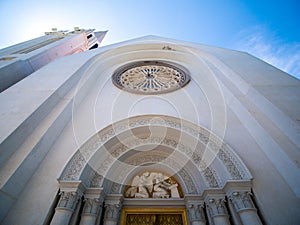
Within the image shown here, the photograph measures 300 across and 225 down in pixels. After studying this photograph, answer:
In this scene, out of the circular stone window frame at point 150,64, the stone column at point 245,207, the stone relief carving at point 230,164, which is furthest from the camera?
the circular stone window frame at point 150,64

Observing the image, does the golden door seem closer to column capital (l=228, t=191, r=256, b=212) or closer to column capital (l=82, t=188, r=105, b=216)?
column capital (l=82, t=188, r=105, b=216)

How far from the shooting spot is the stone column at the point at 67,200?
1.85 metres

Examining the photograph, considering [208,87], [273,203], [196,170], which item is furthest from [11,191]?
[208,87]

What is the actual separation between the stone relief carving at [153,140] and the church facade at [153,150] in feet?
0.05

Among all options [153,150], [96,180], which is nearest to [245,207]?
[153,150]

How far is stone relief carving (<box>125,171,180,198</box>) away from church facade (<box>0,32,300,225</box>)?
0.07 ft

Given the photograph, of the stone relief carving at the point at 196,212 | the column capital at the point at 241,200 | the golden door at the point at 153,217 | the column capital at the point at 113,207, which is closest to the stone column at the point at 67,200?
the column capital at the point at 113,207

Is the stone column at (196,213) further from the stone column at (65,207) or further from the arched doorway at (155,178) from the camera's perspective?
the stone column at (65,207)

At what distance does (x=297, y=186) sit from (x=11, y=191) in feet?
12.0

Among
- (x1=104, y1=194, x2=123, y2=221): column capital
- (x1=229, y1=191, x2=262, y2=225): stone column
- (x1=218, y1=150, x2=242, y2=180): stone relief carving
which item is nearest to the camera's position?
(x1=229, y1=191, x2=262, y2=225): stone column

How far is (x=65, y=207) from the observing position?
1.93 metres

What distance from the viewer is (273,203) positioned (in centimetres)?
190

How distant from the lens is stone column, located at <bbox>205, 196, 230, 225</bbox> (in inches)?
81.2

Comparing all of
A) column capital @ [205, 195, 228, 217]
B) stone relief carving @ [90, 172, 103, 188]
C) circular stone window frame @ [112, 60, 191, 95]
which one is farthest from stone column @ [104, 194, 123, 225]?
circular stone window frame @ [112, 60, 191, 95]
